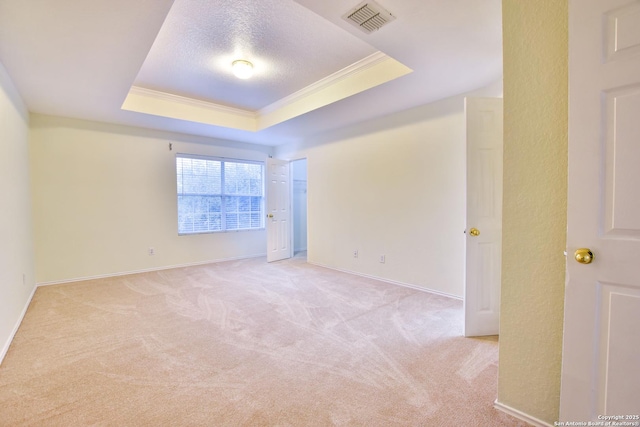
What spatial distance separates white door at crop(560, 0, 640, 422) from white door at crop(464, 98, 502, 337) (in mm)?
1230

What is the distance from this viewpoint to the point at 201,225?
17.6 ft

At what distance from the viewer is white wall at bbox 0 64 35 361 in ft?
7.77

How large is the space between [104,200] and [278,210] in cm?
283

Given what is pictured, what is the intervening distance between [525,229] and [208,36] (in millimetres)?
2898

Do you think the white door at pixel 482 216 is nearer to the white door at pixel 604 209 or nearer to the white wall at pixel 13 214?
the white door at pixel 604 209

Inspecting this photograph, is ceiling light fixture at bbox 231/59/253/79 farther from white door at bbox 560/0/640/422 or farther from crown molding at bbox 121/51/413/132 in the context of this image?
white door at bbox 560/0/640/422

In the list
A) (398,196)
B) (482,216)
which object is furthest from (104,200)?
(482,216)

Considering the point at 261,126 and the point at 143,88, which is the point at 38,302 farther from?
the point at 261,126

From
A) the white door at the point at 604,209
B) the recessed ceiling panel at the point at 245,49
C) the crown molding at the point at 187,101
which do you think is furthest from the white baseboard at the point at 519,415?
the crown molding at the point at 187,101

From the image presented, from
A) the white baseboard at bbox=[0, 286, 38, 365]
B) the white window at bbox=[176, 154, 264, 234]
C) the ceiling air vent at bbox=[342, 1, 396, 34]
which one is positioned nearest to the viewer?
the ceiling air vent at bbox=[342, 1, 396, 34]

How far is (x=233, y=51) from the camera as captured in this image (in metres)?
2.82

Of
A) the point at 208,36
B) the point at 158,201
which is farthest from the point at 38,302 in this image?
the point at 208,36

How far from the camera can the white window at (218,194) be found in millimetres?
5195

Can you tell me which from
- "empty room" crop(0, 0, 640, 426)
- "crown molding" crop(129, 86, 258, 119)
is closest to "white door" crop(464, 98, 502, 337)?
"empty room" crop(0, 0, 640, 426)
